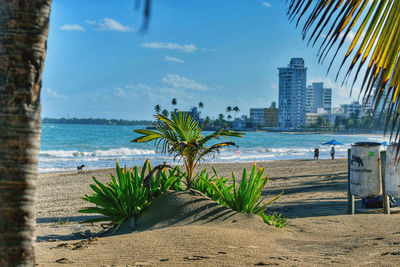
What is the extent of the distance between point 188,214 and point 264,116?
176963 mm

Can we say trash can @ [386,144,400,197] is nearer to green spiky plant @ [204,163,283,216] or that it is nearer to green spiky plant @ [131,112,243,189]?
green spiky plant @ [204,163,283,216]

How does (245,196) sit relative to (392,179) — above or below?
below

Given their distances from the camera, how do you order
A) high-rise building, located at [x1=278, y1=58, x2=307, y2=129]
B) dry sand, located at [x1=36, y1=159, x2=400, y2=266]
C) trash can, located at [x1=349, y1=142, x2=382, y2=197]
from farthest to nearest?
high-rise building, located at [x1=278, y1=58, x2=307, y2=129]
trash can, located at [x1=349, y1=142, x2=382, y2=197]
dry sand, located at [x1=36, y1=159, x2=400, y2=266]

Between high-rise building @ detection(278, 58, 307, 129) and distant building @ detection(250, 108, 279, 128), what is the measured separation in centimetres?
446

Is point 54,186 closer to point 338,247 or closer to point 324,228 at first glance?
point 324,228

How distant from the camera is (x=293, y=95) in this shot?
176250 mm

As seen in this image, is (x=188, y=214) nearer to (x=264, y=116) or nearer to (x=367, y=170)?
(x=367, y=170)

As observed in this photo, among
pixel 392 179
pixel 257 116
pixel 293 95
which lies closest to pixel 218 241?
pixel 392 179

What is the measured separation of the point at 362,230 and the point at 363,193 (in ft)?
4.53

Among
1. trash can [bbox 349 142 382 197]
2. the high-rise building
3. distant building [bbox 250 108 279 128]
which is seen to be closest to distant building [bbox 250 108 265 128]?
distant building [bbox 250 108 279 128]

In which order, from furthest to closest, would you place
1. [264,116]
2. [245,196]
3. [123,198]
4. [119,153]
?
[264,116] → [119,153] → [123,198] → [245,196]

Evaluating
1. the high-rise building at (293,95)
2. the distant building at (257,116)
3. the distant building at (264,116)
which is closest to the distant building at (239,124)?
the distant building at (257,116)

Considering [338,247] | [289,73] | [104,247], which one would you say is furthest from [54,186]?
[289,73]

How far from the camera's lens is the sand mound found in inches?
206
